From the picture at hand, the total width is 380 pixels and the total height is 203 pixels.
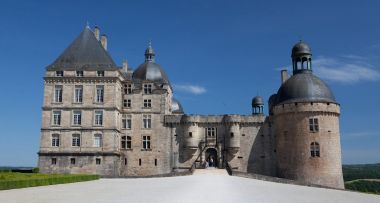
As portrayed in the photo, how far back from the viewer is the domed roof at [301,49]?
156 feet

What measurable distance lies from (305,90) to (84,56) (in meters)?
25.7

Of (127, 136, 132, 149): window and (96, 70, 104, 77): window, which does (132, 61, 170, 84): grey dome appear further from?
(127, 136, 132, 149): window

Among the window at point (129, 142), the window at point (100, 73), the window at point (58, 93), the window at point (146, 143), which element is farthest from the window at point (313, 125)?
the window at point (58, 93)

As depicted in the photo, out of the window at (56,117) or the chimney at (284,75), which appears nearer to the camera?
the window at (56,117)

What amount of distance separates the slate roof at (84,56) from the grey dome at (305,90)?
66.0ft

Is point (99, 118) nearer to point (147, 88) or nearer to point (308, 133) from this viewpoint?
point (147, 88)

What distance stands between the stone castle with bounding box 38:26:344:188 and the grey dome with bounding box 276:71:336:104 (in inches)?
4.6

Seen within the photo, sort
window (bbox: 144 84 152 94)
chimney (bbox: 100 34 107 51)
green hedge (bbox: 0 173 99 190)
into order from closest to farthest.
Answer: green hedge (bbox: 0 173 99 190)
window (bbox: 144 84 152 94)
chimney (bbox: 100 34 107 51)

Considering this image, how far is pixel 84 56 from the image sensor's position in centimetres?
4600

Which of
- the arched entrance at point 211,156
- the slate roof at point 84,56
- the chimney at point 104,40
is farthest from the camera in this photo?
the chimney at point 104,40

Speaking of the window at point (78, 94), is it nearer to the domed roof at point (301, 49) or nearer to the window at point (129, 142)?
the window at point (129, 142)

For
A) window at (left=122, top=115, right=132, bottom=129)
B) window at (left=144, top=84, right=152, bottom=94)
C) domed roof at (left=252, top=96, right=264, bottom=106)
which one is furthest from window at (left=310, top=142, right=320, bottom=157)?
window at (left=122, top=115, right=132, bottom=129)

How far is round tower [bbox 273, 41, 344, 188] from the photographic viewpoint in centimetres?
4344

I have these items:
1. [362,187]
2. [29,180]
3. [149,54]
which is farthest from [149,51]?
[362,187]
